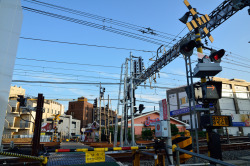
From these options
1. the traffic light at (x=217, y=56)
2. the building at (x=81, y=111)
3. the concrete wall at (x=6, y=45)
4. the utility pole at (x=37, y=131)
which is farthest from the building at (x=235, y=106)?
the building at (x=81, y=111)

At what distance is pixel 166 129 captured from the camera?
183 inches

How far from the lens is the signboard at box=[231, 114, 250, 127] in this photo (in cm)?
3571

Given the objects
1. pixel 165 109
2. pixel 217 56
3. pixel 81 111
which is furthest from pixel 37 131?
pixel 81 111

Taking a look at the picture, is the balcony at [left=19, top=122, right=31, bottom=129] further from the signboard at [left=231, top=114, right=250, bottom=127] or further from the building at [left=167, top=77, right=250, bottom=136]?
the signboard at [left=231, top=114, right=250, bottom=127]

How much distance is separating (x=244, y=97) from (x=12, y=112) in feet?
178

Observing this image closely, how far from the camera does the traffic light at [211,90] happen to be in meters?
5.09

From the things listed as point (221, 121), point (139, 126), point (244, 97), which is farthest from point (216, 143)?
point (244, 97)

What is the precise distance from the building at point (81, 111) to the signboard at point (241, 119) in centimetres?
4771

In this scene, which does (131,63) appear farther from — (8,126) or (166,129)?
(8,126)

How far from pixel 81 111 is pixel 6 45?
2554 inches

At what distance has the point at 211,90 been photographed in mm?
5137

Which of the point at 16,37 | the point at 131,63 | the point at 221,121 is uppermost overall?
the point at 131,63

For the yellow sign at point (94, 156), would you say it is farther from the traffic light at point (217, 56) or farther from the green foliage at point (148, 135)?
the green foliage at point (148, 135)

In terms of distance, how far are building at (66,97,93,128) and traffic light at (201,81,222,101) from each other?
201 feet
